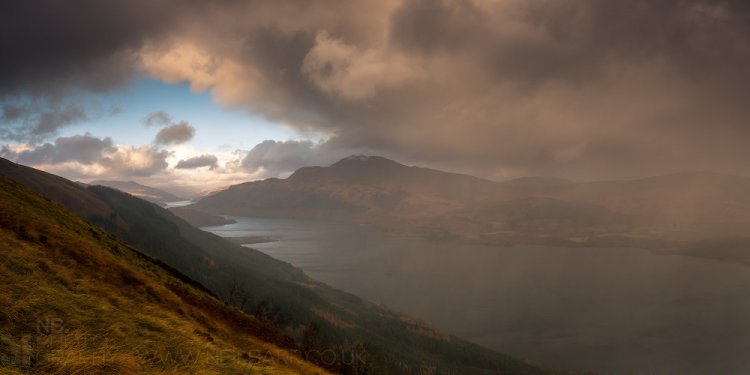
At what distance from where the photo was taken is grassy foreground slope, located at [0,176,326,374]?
10.6m

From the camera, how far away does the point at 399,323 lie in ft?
454

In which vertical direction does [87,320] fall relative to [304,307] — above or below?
above

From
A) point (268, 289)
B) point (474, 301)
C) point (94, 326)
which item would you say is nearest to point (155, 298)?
point (94, 326)

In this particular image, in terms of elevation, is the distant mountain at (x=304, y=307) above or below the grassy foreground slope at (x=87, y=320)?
below

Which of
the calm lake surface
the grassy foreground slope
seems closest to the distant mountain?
the calm lake surface

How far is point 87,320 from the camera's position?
1379 cm

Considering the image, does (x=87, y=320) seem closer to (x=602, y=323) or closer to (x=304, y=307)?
(x=304, y=307)

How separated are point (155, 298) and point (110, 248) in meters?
13.3

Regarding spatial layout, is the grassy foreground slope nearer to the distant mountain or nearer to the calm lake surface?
the distant mountain

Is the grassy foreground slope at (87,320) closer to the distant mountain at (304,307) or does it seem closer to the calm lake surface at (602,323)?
the distant mountain at (304,307)

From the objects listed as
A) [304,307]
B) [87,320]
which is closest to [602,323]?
[304,307]

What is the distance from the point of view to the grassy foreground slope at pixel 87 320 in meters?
10.6

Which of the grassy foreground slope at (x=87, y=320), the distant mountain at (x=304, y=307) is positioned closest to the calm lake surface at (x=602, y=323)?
the distant mountain at (x=304, y=307)

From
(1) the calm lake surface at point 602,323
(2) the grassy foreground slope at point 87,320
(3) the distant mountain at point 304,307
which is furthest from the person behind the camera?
(1) the calm lake surface at point 602,323
